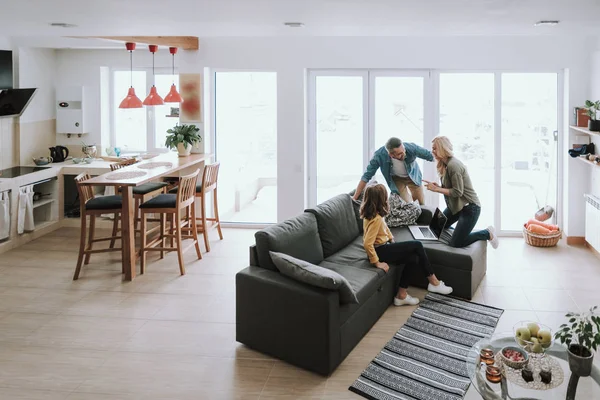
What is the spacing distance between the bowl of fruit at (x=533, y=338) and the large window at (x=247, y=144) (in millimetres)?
5595

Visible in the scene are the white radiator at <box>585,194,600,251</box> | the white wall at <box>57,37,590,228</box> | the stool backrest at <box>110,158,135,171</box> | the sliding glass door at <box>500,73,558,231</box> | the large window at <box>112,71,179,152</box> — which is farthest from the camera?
the large window at <box>112,71,179,152</box>

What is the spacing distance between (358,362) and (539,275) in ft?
9.96

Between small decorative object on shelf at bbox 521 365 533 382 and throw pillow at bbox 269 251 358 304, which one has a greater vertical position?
throw pillow at bbox 269 251 358 304

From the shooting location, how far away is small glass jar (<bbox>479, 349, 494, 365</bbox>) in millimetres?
3391

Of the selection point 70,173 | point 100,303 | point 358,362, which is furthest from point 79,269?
point 358,362

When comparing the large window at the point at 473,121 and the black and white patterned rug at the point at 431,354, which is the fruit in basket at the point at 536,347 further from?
the large window at the point at 473,121

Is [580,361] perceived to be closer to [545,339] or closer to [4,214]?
[545,339]

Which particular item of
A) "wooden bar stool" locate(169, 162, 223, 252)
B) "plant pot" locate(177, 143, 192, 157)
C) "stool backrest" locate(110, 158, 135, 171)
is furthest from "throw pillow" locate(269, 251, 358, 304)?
"plant pot" locate(177, 143, 192, 157)

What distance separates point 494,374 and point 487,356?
0.54ft

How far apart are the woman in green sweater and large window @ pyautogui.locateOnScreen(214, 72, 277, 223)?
3189mm

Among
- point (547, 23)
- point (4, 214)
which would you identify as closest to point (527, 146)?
point (547, 23)

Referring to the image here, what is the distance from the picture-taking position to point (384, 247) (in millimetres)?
5270

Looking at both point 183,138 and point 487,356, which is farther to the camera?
point 183,138

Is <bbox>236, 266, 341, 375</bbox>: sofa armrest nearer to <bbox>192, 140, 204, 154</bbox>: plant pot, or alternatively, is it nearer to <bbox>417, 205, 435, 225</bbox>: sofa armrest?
<bbox>417, 205, 435, 225</bbox>: sofa armrest
